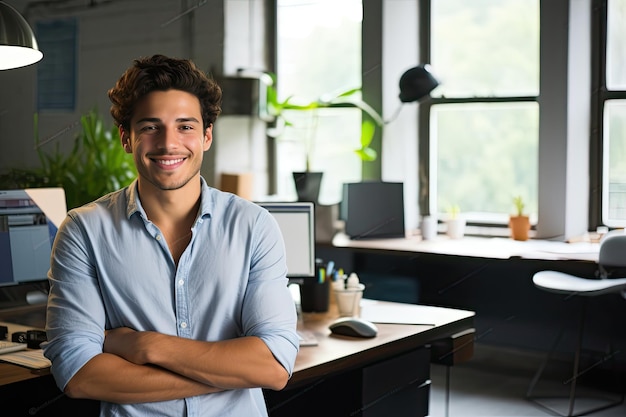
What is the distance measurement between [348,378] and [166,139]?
49.4 inches

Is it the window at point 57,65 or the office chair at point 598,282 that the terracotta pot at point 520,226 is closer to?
the office chair at point 598,282

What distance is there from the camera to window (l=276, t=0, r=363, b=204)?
6027mm

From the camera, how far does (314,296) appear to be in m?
3.23

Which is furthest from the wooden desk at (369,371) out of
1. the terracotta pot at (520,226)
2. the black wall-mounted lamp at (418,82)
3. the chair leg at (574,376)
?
the black wall-mounted lamp at (418,82)

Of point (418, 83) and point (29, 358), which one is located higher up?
point (418, 83)

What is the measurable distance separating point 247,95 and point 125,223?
13.9ft

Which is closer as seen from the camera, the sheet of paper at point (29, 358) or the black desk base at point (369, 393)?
the sheet of paper at point (29, 358)

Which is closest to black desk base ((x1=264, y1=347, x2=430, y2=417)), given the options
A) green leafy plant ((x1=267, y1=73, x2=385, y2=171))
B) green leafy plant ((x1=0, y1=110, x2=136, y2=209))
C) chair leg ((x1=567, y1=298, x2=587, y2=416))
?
chair leg ((x1=567, y1=298, x2=587, y2=416))

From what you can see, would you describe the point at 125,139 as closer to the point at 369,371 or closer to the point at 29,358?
the point at 29,358

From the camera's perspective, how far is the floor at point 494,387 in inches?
174

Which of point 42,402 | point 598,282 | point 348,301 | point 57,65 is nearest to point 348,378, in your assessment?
point 348,301

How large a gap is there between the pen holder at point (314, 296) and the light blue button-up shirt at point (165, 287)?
1340 mm

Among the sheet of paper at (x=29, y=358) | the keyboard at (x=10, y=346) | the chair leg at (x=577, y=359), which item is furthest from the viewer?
the chair leg at (x=577, y=359)

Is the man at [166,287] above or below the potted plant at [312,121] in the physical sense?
below
